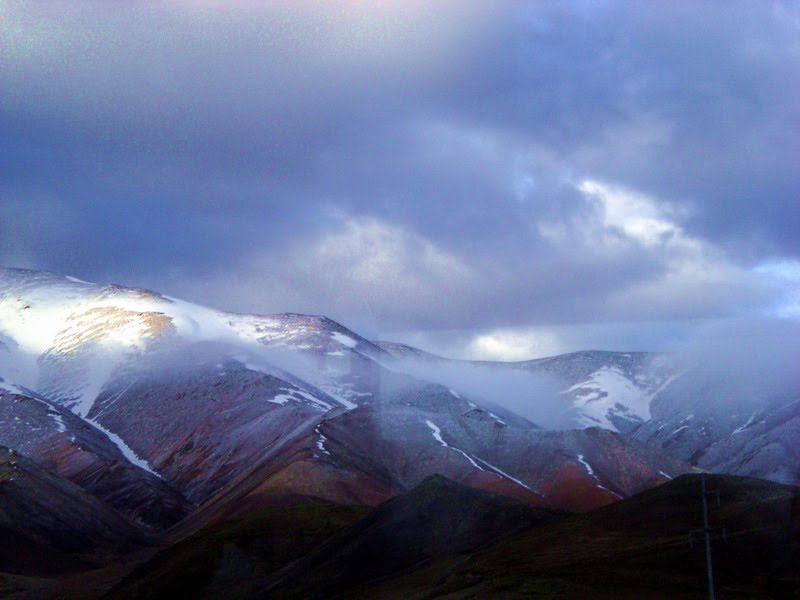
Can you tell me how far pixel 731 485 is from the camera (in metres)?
101

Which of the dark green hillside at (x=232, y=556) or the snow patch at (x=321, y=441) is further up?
the snow patch at (x=321, y=441)

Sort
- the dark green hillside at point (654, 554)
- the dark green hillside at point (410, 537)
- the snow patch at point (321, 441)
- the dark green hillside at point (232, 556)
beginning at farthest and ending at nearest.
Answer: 1. the snow patch at point (321, 441)
2. the dark green hillside at point (232, 556)
3. the dark green hillside at point (410, 537)
4. the dark green hillside at point (654, 554)

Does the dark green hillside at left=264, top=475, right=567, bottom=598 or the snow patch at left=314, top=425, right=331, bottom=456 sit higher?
the snow patch at left=314, top=425, right=331, bottom=456

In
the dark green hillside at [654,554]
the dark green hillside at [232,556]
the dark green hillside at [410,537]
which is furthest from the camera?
the dark green hillside at [232,556]

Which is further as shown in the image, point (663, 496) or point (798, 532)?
point (663, 496)

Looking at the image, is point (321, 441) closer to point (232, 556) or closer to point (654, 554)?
point (232, 556)

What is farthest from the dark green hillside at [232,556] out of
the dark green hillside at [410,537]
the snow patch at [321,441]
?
the snow patch at [321,441]

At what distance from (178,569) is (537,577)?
54267 millimetres

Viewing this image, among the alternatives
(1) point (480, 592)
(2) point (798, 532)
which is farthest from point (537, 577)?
(2) point (798, 532)

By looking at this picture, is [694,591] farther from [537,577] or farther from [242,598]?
[242,598]

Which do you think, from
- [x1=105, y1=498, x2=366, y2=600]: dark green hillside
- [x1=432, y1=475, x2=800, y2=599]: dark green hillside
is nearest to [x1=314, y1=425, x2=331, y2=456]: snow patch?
[x1=105, y1=498, x2=366, y2=600]: dark green hillside

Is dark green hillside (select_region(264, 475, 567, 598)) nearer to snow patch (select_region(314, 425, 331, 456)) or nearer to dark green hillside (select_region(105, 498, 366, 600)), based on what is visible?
dark green hillside (select_region(105, 498, 366, 600))

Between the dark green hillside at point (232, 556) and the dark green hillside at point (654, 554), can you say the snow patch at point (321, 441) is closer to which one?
the dark green hillside at point (232, 556)

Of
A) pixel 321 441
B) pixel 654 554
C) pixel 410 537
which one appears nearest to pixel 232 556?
pixel 410 537
